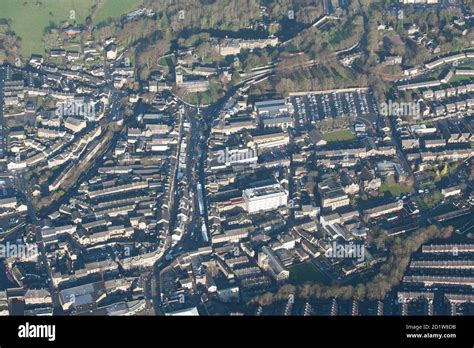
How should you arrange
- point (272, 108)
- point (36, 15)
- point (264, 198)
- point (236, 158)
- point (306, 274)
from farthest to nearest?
point (36, 15) → point (272, 108) → point (236, 158) → point (264, 198) → point (306, 274)

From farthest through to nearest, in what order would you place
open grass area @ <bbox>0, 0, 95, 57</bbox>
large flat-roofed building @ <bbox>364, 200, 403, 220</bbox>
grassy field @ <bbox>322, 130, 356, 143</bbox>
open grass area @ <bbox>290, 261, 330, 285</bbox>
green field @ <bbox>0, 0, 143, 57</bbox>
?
1. green field @ <bbox>0, 0, 143, 57</bbox>
2. open grass area @ <bbox>0, 0, 95, 57</bbox>
3. grassy field @ <bbox>322, 130, 356, 143</bbox>
4. large flat-roofed building @ <bbox>364, 200, 403, 220</bbox>
5. open grass area @ <bbox>290, 261, 330, 285</bbox>

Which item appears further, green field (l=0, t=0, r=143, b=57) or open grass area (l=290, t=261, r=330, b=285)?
green field (l=0, t=0, r=143, b=57)

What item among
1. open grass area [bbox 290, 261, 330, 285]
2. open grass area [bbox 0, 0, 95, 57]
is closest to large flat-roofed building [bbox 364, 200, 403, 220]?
open grass area [bbox 290, 261, 330, 285]

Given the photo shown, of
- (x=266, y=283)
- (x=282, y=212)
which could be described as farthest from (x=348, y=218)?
(x=266, y=283)

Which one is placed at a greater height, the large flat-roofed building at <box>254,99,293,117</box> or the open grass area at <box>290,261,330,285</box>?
the large flat-roofed building at <box>254,99,293,117</box>

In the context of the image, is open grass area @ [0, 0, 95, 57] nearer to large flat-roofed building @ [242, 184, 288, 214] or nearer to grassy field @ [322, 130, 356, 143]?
grassy field @ [322, 130, 356, 143]

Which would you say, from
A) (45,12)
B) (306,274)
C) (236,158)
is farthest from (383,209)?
(45,12)

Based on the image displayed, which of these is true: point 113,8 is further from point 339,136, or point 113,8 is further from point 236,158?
point 339,136
